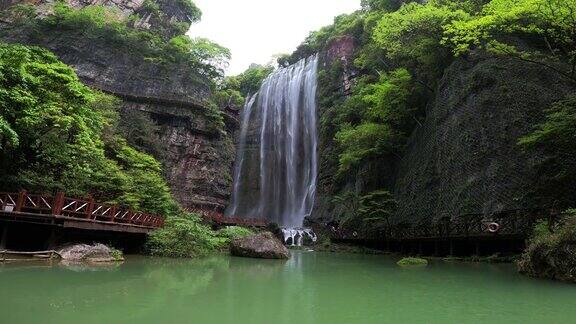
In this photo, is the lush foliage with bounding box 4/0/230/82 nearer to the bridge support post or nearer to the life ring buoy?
the bridge support post

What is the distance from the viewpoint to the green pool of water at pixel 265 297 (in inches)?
195

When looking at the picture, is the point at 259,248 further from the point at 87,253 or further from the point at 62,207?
the point at 62,207

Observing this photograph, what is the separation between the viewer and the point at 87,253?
10.8 meters

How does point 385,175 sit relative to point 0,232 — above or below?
above

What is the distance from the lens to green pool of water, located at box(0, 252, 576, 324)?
16.2 feet

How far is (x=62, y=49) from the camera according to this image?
34500 millimetres

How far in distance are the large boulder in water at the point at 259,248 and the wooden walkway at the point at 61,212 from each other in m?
3.77

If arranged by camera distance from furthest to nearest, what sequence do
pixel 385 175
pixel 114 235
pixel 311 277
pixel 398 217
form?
pixel 385 175 < pixel 398 217 < pixel 114 235 < pixel 311 277

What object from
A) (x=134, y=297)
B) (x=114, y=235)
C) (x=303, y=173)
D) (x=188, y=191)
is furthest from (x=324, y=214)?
(x=134, y=297)

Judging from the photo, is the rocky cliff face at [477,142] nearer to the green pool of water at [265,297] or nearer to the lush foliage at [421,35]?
the lush foliage at [421,35]

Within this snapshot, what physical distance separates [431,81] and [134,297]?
21119 mm

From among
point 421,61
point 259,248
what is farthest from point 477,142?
point 259,248

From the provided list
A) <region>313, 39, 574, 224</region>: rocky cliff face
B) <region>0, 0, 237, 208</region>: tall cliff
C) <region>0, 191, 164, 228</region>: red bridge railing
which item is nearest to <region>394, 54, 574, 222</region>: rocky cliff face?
<region>313, 39, 574, 224</region>: rocky cliff face

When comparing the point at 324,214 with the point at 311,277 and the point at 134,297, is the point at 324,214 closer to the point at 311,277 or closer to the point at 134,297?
the point at 311,277
